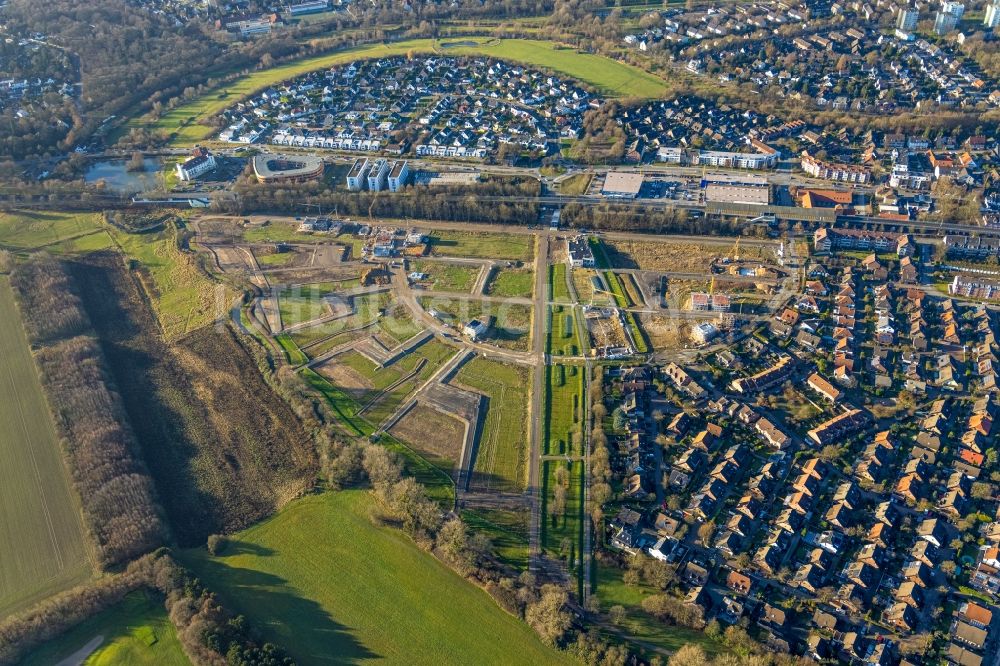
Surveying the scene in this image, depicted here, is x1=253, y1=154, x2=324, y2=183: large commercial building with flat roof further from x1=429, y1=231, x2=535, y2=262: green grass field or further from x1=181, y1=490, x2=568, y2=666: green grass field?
x1=181, y1=490, x2=568, y2=666: green grass field

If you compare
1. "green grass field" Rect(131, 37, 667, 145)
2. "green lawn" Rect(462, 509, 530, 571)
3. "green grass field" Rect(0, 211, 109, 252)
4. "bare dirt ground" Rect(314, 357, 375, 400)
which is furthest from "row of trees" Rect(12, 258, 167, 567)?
"green grass field" Rect(131, 37, 667, 145)

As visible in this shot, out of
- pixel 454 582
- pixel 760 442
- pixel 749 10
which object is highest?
pixel 749 10

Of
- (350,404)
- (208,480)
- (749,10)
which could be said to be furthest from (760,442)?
(749,10)

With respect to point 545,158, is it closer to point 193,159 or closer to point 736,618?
point 193,159

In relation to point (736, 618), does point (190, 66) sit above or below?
above

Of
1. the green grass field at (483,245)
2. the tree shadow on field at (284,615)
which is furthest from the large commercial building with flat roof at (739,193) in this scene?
the tree shadow on field at (284,615)

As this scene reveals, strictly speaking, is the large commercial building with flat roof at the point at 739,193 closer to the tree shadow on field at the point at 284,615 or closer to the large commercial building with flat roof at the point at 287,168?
the large commercial building with flat roof at the point at 287,168

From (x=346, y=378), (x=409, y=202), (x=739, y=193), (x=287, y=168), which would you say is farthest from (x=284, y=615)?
(x=739, y=193)
